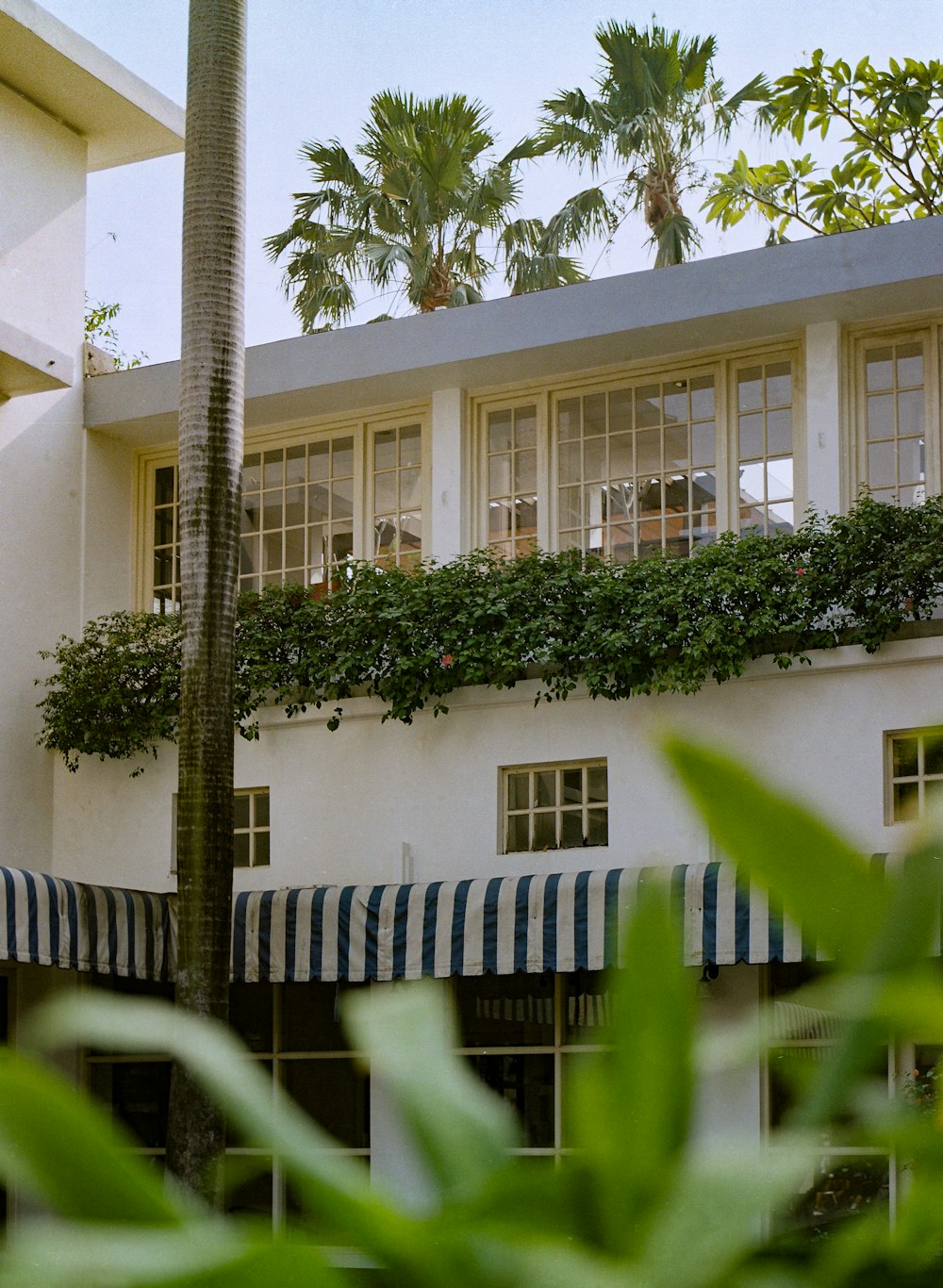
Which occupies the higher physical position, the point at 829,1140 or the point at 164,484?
the point at 164,484

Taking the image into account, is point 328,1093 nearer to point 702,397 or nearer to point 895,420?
point 702,397

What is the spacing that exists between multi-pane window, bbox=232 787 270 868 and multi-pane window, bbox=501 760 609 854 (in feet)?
6.53

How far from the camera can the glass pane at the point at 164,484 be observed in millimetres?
14367

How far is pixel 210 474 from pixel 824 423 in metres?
4.11

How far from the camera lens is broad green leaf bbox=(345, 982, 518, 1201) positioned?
0.94ft

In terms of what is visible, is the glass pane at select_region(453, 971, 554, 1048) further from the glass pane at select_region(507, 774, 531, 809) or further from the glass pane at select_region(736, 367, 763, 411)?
the glass pane at select_region(736, 367, 763, 411)

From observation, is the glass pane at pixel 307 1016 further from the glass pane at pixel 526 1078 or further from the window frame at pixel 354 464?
the window frame at pixel 354 464

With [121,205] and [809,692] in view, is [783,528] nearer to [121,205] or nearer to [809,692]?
[809,692]

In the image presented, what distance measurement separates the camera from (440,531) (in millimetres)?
12797

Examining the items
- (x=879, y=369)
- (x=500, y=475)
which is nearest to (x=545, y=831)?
(x=500, y=475)

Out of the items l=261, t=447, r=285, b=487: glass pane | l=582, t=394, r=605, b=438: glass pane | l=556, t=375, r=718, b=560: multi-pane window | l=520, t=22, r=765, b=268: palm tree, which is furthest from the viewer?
l=520, t=22, r=765, b=268: palm tree

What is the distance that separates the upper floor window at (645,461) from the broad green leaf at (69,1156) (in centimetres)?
1189

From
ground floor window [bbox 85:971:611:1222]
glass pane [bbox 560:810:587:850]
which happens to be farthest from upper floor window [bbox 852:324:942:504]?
ground floor window [bbox 85:971:611:1222]

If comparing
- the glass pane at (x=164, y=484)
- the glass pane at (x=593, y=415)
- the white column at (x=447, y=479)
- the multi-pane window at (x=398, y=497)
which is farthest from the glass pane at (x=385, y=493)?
the glass pane at (x=164, y=484)
